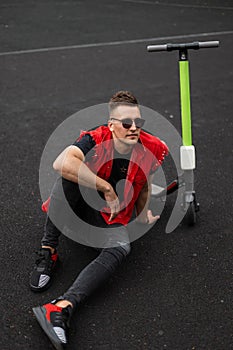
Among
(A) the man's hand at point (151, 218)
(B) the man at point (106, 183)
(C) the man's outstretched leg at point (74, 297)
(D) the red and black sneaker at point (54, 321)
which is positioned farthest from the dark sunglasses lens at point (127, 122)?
(D) the red and black sneaker at point (54, 321)

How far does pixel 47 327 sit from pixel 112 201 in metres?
0.77

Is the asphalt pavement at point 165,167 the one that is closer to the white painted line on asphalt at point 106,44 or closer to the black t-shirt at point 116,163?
the white painted line on asphalt at point 106,44

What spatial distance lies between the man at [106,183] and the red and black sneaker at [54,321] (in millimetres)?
148

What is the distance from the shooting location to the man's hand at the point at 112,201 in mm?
2996

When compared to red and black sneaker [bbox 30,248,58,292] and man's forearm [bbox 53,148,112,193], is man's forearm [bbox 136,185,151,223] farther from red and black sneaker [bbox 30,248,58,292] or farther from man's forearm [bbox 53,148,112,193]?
red and black sneaker [bbox 30,248,58,292]

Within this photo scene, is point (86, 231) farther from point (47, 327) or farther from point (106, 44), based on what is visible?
point (106, 44)

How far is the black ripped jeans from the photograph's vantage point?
2859 millimetres

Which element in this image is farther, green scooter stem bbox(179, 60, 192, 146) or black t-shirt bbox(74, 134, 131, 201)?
green scooter stem bbox(179, 60, 192, 146)

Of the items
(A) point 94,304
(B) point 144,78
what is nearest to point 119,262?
(A) point 94,304

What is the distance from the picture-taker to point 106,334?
269 centimetres

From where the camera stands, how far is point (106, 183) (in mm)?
2992

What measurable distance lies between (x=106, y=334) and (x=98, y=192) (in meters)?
0.81

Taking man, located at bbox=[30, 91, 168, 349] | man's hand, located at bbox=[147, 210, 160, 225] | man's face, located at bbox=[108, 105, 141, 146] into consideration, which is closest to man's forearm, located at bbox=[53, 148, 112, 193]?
man, located at bbox=[30, 91, 168, 349]

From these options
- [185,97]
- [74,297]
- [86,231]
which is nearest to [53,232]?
[86,231]
